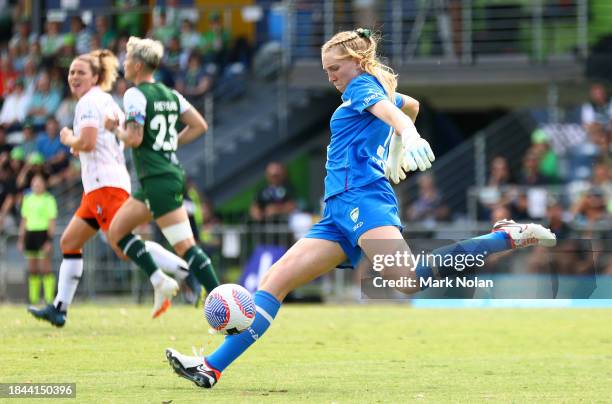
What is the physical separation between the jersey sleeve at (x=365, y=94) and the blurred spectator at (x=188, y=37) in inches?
725

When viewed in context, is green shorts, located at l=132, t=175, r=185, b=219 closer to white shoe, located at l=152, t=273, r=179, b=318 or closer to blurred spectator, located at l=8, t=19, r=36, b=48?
white shoe, located at l=152, t=273, r=179, b=318

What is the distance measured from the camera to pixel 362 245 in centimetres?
823

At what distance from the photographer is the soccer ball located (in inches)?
322

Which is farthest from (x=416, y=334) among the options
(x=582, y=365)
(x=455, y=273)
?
(x=455, y=273)

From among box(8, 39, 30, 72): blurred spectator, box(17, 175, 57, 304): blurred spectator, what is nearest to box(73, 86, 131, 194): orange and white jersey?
box(17, 175, 57, 304): blurred spectator

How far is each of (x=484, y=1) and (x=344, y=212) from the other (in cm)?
1770

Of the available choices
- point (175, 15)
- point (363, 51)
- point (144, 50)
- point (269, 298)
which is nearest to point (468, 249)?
point (269, 298)

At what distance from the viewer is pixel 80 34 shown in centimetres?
2794

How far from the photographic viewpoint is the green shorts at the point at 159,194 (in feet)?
41.4

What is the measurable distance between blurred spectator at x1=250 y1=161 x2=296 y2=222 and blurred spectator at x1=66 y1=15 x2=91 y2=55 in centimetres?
621

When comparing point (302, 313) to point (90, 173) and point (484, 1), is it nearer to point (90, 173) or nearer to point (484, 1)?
point (90, 173)

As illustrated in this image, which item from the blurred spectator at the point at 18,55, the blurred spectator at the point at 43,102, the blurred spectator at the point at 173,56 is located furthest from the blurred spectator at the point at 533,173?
the blurred spectator at the point at 18,55

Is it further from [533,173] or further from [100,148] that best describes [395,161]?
[533,173]

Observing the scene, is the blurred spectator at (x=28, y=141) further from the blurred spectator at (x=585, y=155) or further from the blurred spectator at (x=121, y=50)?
the blurred spectator at (x=585, y=155)
